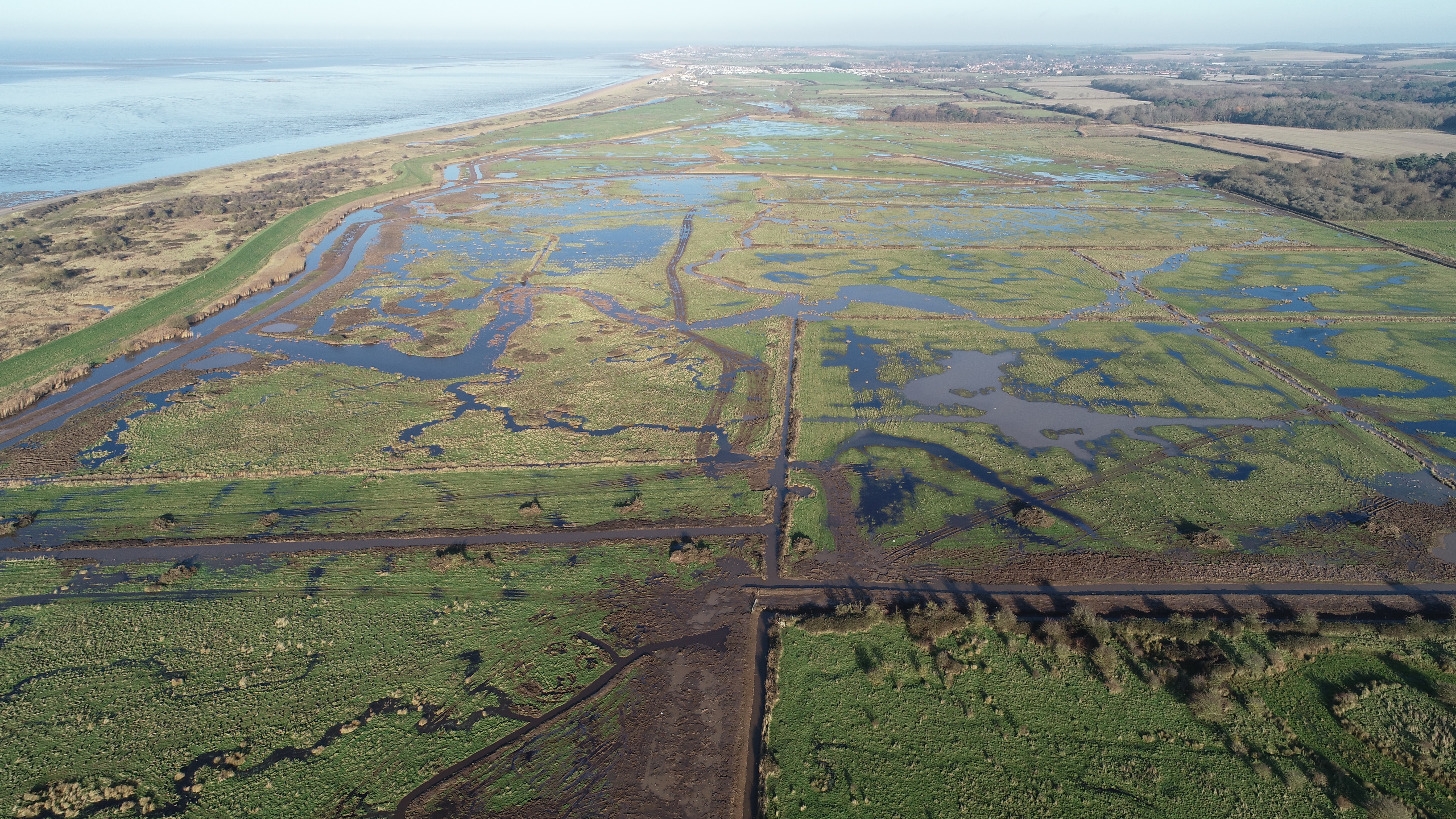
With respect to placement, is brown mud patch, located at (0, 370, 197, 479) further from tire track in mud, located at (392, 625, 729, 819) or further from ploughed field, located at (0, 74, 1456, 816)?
tire track in mud, located at (392, 625, 729, 819)

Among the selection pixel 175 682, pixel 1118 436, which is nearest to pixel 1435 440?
pixel 1118 436

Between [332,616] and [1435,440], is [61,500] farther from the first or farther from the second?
[1435,440]

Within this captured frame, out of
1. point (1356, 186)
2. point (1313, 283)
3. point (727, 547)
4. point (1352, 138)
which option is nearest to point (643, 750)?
point (727, 547)

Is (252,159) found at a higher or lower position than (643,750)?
higher

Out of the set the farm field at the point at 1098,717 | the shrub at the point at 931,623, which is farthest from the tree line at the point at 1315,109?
the shrub at the point at 931,623

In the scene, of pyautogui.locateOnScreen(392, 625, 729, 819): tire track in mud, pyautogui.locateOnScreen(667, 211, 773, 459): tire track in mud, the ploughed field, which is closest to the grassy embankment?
the ploughed field

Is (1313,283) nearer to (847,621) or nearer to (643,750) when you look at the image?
(847,621)
